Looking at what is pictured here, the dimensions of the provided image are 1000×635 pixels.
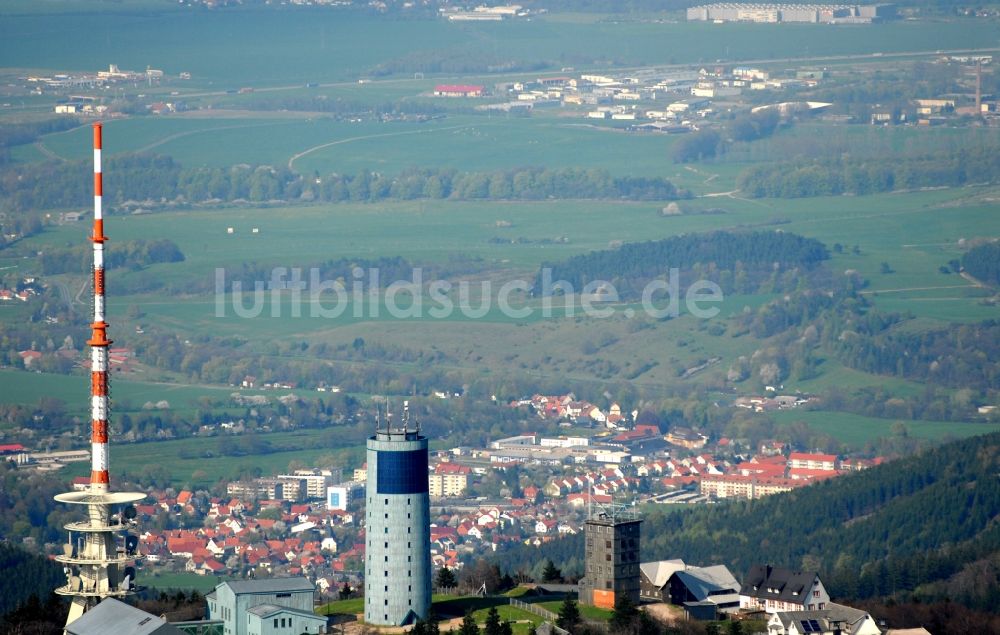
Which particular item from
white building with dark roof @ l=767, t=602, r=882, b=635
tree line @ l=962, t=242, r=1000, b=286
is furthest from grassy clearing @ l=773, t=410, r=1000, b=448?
white building with dark roof @ l=767, t=602, r=882, b=635

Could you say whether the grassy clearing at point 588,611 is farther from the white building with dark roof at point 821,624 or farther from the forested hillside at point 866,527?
the forested hillside at point 866,527

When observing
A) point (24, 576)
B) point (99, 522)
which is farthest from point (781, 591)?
point (24, 576)

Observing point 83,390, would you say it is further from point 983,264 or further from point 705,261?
point 983,264

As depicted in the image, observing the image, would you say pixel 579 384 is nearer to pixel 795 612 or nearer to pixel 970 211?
pixel 970 211

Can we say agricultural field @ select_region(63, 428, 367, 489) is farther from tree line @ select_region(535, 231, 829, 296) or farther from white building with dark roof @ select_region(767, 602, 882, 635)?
white building with dark roof @ select_region(767, 602, 882, 635)

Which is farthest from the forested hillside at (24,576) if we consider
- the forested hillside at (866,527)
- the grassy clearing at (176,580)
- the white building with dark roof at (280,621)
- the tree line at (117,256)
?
the tree line at (117,256)

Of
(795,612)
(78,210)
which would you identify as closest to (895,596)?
(795,612)

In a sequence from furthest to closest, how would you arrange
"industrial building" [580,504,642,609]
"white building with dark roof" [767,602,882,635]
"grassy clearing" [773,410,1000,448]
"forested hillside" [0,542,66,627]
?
"grassy clearing" [773,410,1000,448]
"forested hillside" [0,542,66,627]
"industrial building" [580,504,642,609]
"white building with dark roof" [767,602,882,635]
